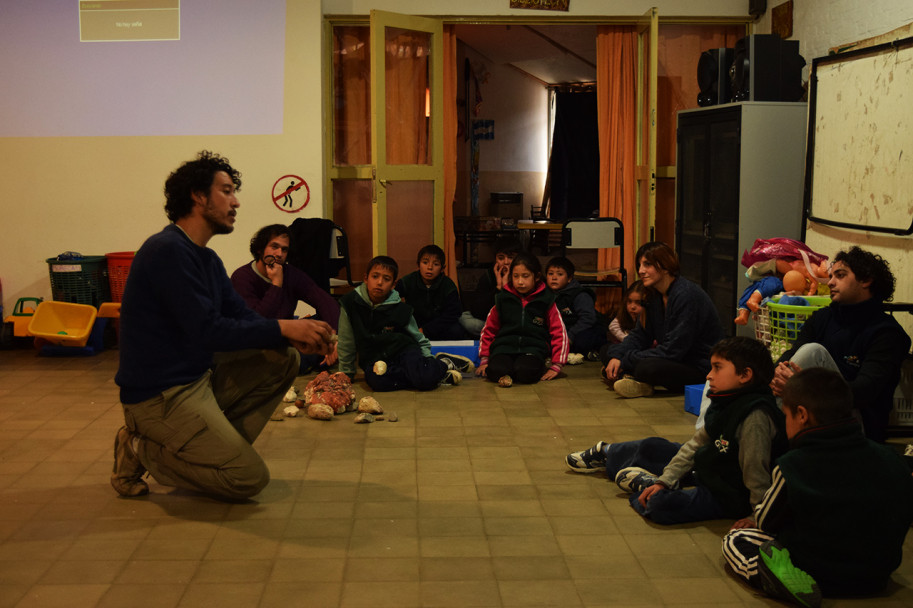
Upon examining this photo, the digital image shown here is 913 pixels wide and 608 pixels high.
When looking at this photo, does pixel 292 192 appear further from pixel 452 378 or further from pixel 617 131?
pixel 617 131

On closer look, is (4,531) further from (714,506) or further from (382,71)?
(382,71)

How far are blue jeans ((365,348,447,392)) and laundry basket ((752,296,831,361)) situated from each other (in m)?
1.81

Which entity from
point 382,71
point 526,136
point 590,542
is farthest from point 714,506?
point 526,136

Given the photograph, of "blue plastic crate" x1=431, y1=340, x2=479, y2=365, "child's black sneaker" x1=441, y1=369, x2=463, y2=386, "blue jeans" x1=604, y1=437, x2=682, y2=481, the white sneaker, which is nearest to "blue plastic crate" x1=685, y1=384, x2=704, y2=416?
the white sneaker

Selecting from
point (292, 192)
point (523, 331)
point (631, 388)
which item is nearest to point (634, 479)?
point (631, 388)

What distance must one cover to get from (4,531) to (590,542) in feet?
6.47

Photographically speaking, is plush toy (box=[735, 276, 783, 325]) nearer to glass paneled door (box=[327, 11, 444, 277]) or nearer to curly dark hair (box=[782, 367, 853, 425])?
curly dark hair (box=[782, 367, 853, 425])

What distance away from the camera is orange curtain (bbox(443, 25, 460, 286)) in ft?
24.1

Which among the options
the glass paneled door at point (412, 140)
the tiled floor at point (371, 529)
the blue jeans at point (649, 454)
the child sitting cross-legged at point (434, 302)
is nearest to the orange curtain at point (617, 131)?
the glass paneled door at point (412, 140)

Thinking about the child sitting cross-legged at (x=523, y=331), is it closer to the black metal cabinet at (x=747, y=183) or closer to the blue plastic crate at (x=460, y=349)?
the blue plastic crate at (x=460, y=349)

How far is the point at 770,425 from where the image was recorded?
2938 millimetres

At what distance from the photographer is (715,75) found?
20.5 feet

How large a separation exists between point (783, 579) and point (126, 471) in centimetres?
231

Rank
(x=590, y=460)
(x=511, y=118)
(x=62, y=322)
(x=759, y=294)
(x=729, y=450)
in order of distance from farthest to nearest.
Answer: (x=511, y=118) < (x=62, y=322) < (x=759, y=294) < (x=590, y=460) < (x=729, y=450)
